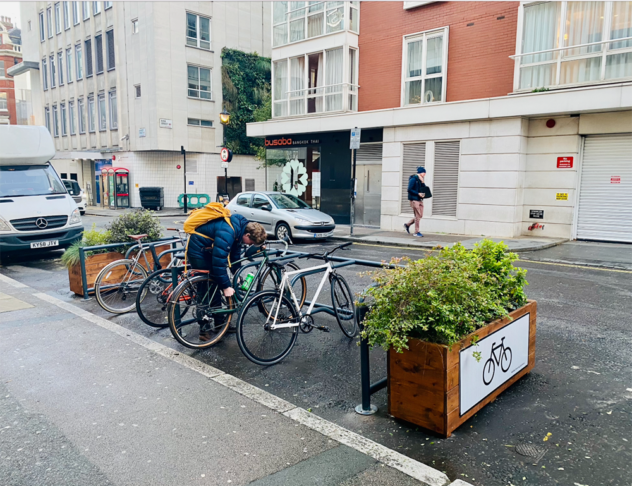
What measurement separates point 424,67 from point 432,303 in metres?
15.2

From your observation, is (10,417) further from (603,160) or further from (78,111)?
(78,111)

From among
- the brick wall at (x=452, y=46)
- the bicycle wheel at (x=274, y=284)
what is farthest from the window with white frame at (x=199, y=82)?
the bicycle wheel at (x=274, y=284)

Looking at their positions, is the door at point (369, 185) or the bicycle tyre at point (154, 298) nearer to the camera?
the bicycle tyre at point (154, 298)

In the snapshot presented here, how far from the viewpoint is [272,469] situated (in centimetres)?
325

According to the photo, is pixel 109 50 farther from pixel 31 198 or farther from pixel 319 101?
pixel 31 198

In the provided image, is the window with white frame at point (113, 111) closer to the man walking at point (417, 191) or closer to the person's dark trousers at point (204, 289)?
the man walking at point (417, 191)

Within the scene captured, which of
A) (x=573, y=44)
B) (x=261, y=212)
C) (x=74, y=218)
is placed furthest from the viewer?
(x=261, y=212)

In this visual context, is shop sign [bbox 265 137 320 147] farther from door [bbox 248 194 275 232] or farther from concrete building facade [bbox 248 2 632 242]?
door [bbox 248 194 275 232]

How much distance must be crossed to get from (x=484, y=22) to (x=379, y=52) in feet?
13.2

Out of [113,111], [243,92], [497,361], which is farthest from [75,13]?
[497,361]

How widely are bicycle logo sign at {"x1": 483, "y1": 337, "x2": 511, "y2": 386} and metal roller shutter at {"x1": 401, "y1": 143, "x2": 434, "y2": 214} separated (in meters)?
13.4

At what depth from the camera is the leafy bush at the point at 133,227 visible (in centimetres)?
822

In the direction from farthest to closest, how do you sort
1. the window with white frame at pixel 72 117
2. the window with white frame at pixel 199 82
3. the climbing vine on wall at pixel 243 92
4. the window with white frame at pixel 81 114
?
the window with white frame at pixel 72 117 < the window with white frame at pixel 81 114 < the climbing vine on wall at pixel 243 92 < the window with white frame at pixel 199 82

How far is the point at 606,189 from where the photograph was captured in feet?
46.2
